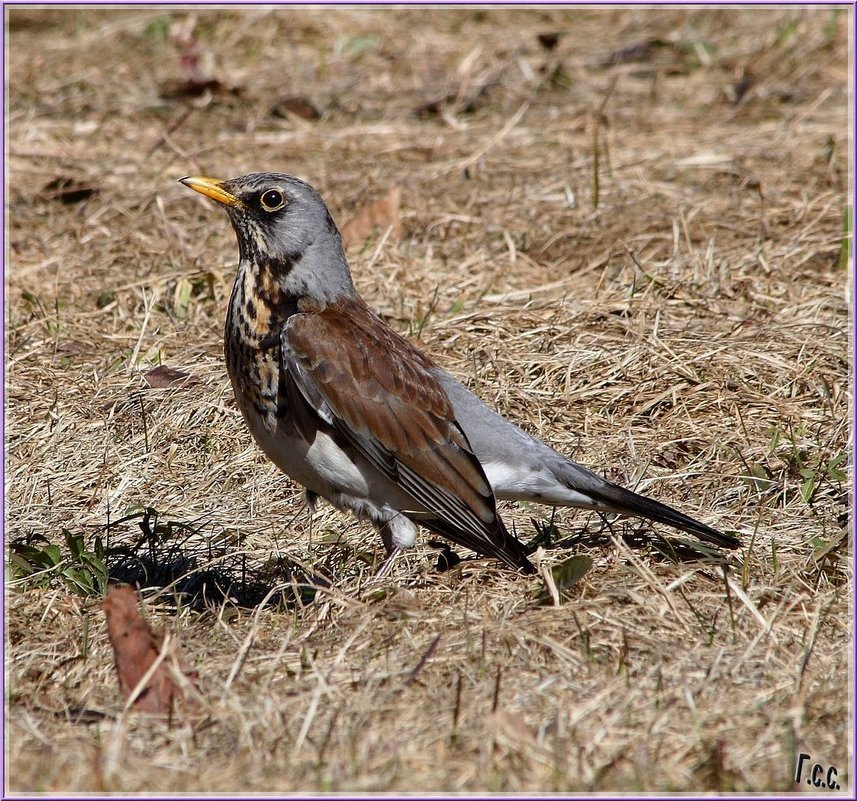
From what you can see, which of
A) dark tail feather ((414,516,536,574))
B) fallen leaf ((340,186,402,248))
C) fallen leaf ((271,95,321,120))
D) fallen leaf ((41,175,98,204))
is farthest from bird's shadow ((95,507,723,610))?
fallen leaf ((271,95,321,120))

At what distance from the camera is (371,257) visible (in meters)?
7.46

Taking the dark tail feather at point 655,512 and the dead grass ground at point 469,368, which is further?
the dark tail feather at point 655,512

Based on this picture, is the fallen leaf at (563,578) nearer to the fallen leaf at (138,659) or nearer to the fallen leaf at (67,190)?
the fallen leaf at (138,659)

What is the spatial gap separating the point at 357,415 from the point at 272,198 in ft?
3.42

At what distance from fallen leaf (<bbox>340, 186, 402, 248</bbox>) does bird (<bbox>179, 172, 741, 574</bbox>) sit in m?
2.55

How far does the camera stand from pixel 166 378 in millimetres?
6434

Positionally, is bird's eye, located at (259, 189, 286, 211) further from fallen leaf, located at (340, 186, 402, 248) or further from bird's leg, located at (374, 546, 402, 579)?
fallen leaf, located at (340, 186, 402, 248)

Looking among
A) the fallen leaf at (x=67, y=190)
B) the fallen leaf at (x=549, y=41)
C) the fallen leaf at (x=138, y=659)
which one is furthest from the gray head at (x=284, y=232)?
the fallen leaf at (x=549, y=41)

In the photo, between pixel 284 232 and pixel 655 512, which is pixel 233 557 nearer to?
pixel 284 232

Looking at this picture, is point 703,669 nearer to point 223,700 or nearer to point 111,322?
point 223,700

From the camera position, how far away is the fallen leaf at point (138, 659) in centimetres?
387

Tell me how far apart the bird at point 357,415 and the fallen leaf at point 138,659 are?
105 centimetres

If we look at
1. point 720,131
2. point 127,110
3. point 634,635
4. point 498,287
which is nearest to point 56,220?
point 127,110

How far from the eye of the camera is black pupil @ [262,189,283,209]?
5219 mm
